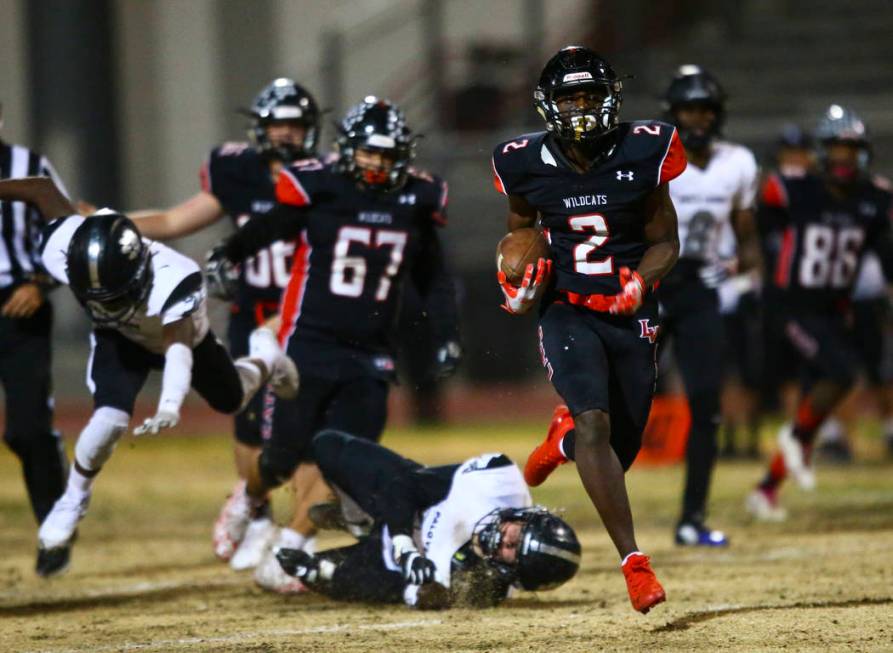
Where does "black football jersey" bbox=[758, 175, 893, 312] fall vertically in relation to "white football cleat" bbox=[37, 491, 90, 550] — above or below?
above

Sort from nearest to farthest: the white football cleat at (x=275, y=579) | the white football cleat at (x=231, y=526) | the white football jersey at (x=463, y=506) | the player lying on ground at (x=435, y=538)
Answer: the player lying on ground at (x=435, y=538), the white football jersey at (x=463, y=506), the white football cleat at (x=275, y=579), the white football cleat at (x=231, y=526)

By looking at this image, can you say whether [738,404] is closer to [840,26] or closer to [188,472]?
[188,472]

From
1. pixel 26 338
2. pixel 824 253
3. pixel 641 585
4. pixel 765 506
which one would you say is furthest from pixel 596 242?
pixel 824 253

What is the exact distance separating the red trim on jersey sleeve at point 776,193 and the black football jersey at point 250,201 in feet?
11.1

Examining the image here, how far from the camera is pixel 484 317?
1664cm

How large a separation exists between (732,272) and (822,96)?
902cm

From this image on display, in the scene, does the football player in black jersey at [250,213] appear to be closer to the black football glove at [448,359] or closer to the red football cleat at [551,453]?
the black football glove at [448,359]

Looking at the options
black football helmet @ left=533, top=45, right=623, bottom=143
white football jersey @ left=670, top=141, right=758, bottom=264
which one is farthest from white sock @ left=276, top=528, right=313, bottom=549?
white football jersey @ left=670, top=141, right=758, bottom=264

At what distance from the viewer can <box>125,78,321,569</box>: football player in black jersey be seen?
7.42 metres

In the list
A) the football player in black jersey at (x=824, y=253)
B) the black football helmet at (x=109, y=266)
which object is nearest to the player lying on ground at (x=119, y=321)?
the black football helmet at (x=109, y=266)

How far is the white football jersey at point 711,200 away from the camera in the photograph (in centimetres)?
780

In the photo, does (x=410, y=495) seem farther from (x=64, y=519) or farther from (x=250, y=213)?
(x=250, y=213)

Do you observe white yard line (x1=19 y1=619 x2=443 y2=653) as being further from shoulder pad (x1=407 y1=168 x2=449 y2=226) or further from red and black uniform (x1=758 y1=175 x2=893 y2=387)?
red and black uniform (x1=758 y1=175 x2=893 y2=387)

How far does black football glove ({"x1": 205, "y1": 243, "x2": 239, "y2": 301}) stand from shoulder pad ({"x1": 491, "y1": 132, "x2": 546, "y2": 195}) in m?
1.72
